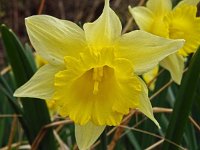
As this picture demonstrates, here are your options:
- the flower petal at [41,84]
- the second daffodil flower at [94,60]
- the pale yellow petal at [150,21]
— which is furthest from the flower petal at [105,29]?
the pale yellow petal at [150,21]

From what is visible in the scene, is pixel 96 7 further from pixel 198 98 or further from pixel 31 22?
pixel 31 22

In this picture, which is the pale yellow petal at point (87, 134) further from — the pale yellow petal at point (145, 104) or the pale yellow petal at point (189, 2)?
the pale yellow petal at point (189, 2)

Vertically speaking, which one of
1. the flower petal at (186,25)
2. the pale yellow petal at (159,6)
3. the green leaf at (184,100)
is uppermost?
the pale yellow petal at (159,6)

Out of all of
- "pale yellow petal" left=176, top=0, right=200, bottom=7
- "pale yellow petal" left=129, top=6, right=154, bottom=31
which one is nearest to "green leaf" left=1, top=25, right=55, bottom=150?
"pale yellow petal" left=129, top=6, right=154, bottom=31

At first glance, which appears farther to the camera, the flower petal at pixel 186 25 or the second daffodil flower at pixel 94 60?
the flower petal at pixel 186 25

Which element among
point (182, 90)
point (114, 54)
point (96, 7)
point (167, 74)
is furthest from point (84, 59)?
point (96, 7)

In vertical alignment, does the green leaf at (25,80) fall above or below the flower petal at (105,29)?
below
